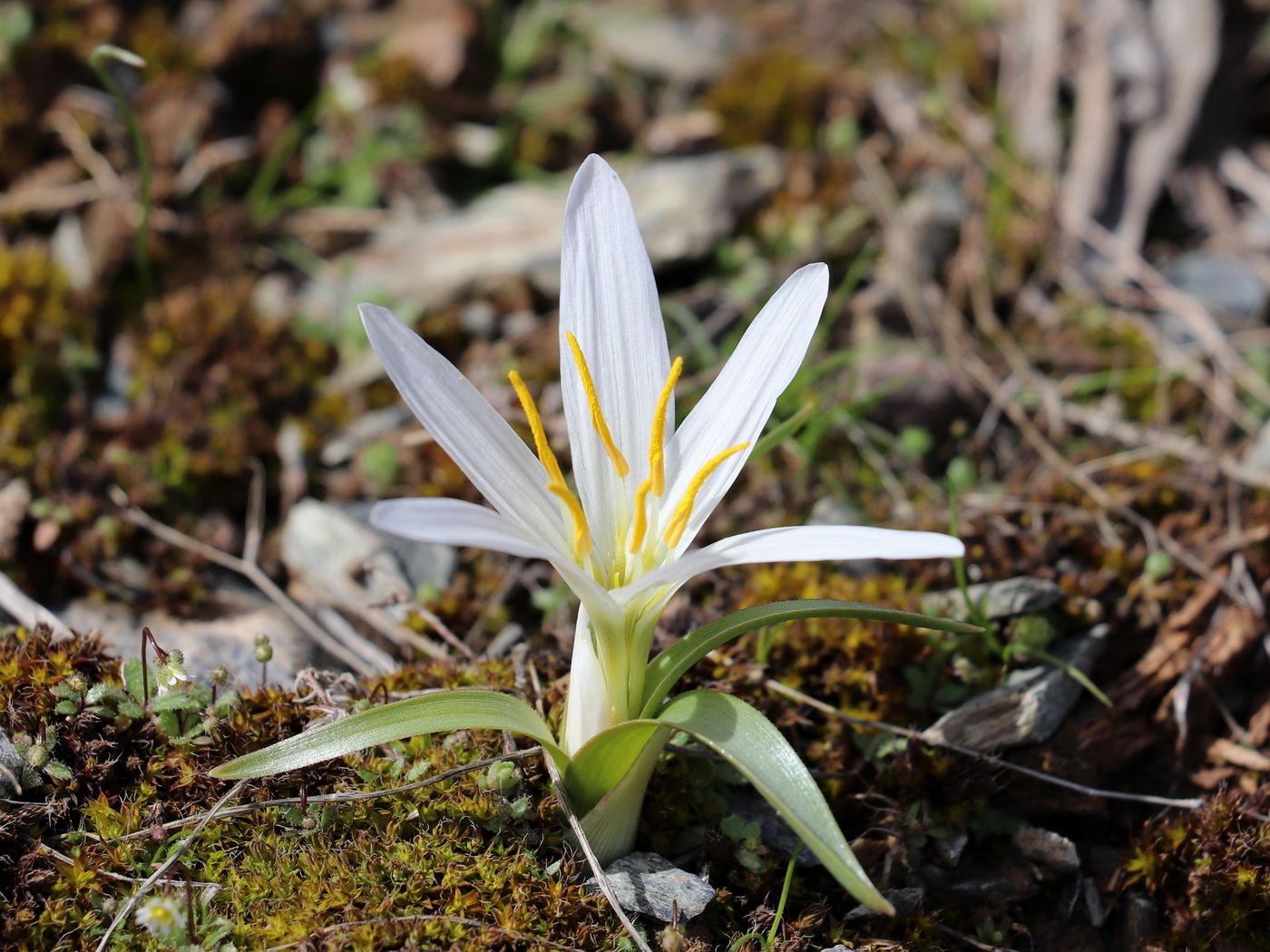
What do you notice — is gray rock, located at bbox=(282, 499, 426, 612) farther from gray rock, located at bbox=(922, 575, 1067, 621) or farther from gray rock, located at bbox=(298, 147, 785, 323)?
gray rock, located at bbox=(922, 575, 1067, 621)

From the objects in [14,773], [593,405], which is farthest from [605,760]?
[14,773]

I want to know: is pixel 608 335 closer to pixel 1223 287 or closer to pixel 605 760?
pixel 605 760

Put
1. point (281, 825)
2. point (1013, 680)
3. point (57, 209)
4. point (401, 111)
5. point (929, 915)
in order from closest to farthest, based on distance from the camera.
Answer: point (281, 825) → point (929, 915) → point (1013, 680) → point (57, 209) → point (401, 111)

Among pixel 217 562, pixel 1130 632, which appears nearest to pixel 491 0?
pixel 217 562

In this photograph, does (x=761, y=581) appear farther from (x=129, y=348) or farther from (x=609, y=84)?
(x=609, y=84)

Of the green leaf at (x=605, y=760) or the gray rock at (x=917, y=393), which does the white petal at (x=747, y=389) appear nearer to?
the green leaf at (x=605, y=760)

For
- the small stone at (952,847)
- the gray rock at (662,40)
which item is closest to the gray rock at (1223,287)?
the gray rock at (662,40)

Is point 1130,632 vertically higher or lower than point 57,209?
lower
